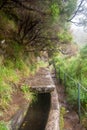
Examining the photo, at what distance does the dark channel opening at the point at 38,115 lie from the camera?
18.0 feet

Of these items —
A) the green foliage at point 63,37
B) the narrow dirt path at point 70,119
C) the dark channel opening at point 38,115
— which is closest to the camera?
the dark channel opening at point 38,115

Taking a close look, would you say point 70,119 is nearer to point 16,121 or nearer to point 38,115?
point 38,115

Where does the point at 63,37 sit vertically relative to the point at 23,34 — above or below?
below

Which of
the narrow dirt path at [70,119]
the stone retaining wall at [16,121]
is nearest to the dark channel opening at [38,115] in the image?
the stone retaining wall at [16,121]

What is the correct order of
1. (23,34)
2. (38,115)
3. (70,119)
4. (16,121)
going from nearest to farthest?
(16,121), (38,115), (70,119), (23,34)

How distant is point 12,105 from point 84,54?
774cm

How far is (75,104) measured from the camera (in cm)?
828

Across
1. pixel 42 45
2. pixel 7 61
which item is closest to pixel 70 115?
pixel 7 61

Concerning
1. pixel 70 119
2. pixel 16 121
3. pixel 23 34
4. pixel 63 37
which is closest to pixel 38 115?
pixel 70 119

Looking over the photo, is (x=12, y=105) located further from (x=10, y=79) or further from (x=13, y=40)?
(x=13, y=40)

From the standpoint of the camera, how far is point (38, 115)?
6.38 meters

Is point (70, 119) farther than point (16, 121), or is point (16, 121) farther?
point (70, 119)

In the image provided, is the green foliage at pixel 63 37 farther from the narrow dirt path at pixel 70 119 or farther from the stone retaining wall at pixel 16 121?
the stone retaining wall at pixel 16 121

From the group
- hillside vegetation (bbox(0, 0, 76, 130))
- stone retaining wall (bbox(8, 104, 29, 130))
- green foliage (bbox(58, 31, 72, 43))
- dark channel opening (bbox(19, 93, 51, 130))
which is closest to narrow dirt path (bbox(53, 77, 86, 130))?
dark channel opening (bbox(19, 93, 51, 130))
